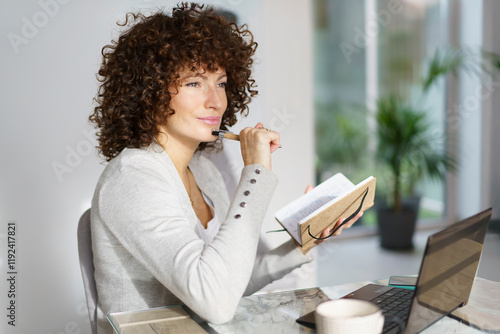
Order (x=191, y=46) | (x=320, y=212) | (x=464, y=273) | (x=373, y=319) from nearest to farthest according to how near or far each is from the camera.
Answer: (x=373, y=319) < (x=464, y=273) < (x=320, y=212) < (x=191, y=46)

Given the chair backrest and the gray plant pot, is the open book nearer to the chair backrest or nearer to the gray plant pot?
the chair backrest

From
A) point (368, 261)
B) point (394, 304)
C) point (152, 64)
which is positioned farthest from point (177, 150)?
point (368, 261)

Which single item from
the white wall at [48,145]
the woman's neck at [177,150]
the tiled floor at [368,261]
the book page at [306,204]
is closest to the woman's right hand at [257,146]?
the book page at [306,204]

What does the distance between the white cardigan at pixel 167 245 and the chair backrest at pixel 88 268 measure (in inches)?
1.0

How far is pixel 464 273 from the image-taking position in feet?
3.52

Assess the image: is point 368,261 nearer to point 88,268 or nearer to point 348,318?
point 88,268

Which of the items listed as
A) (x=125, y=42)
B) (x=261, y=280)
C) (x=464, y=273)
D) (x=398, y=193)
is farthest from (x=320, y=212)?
(x=398, y=193)

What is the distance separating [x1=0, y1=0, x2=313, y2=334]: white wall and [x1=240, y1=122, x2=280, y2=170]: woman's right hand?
1221 millimetres

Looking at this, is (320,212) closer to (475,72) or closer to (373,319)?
(373,319)

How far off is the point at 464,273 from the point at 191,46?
35.0 inches

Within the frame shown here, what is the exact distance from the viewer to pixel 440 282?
0.96 meters

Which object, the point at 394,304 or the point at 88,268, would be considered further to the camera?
the point at 88,268

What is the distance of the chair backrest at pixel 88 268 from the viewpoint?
1.43 metres

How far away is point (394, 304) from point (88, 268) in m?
0.80
